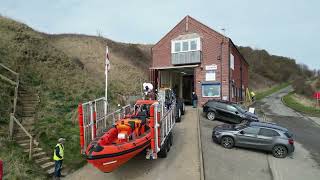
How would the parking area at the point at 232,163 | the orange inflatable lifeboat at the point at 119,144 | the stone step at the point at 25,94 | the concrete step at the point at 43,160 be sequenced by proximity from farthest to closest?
the stone step at the point at 25,94
the parking area at the point at 232,163
the concrete step at the point at 43,160
the orange inflatable lifeboat at the point at 119,144

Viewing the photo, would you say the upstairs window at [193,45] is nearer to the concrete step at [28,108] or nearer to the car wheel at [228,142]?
the car wheel at [228,142]

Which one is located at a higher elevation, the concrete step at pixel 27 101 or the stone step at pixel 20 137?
the concrete step at pixel 27 101

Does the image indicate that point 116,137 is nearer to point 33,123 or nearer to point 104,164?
point 104,164

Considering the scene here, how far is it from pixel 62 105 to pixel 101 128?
568 cm

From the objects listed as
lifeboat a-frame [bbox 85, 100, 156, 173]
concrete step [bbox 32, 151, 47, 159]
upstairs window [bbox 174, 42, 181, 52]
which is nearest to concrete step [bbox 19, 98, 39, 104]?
concrete step [bbox 32, 151, 47, 159]

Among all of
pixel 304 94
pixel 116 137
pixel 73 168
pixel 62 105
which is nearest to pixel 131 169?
pixel 116 137

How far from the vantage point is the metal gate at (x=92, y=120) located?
34.3 ft

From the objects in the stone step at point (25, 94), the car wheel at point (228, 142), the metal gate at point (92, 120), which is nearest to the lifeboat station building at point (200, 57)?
the car wheel at point (228, 142)

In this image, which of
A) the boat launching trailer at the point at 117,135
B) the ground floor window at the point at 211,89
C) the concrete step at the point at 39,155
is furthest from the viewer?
the ground floor window at the point at 211,89

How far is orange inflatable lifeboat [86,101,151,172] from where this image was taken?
9.42 metres

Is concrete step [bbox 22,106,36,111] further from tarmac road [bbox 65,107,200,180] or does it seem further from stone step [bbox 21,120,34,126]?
tarmac road [bbox 65,107,200,180]

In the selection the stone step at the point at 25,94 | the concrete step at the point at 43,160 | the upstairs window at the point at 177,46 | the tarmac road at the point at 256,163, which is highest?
the upstairs window at the point at 177,46

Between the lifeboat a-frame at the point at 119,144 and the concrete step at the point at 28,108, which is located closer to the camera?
the lifeboat a-frame at the point at 119,144

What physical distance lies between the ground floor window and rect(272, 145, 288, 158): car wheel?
37.3 feet
